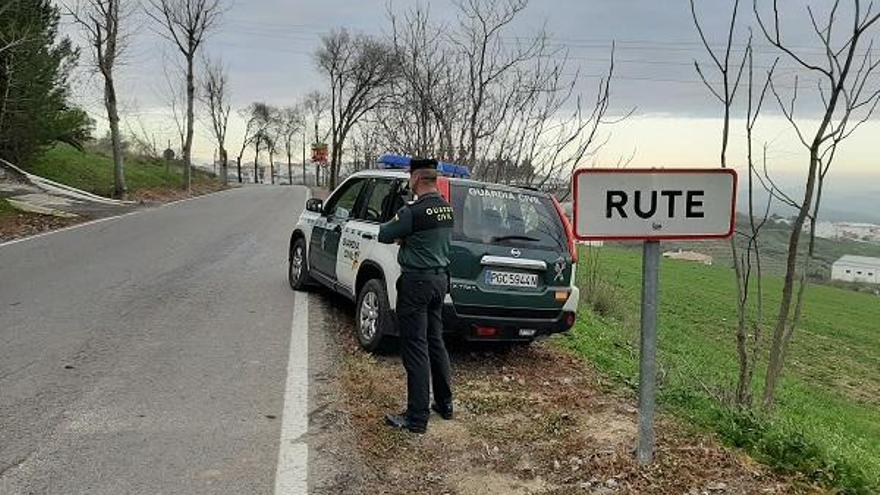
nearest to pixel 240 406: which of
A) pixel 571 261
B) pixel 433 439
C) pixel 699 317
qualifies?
pixel 433 439

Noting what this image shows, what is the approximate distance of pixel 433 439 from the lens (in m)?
4.89

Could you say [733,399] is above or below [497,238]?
below

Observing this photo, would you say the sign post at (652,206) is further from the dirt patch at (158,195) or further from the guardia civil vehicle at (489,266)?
the dirt patch at (158,195)

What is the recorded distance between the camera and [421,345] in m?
5.14

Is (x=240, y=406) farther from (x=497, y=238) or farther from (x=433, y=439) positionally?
(x=497, y=238)

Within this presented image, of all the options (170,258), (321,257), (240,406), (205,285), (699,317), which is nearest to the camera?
(240,406)

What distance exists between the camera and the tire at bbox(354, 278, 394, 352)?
21.3ft

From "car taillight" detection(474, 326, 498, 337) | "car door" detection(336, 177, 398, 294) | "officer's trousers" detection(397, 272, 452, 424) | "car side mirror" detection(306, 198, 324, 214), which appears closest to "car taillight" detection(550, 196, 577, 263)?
"car taillight" detection(474, 326, 498, 337)

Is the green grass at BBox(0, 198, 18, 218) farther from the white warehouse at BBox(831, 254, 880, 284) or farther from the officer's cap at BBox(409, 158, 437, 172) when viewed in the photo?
the white warehouse at BBox(831, 254, 880, 284)

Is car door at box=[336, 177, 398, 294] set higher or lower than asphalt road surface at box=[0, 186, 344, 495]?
higher

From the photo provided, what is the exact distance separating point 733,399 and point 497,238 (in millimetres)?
2229

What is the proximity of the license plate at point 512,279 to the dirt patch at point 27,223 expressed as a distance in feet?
40.3

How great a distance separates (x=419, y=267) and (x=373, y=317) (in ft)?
5.72

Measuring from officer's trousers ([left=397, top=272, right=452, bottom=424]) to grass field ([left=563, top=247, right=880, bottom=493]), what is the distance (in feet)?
5.39
